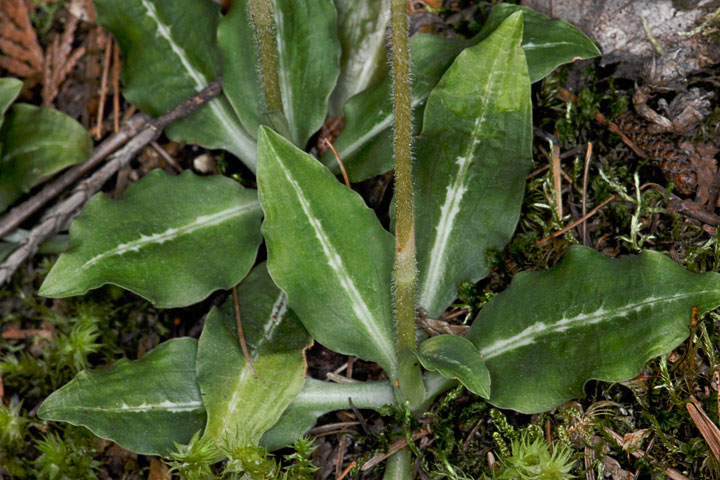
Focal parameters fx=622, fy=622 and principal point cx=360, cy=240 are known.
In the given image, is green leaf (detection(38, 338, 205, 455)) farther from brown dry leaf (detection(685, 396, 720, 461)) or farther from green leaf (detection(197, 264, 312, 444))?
brown dry leaf (detection(685, 396, 720, 461))

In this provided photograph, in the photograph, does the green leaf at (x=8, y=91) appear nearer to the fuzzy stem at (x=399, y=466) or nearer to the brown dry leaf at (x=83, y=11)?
the brown dry leaf at (x=83, y=11)

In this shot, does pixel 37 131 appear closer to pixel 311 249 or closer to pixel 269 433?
pixel 311 249

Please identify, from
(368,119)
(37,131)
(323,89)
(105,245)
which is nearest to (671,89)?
(368,119)

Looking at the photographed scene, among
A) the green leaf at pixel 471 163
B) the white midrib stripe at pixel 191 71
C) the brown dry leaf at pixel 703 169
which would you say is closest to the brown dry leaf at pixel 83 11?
the white midrib stripe at pixel 191 71

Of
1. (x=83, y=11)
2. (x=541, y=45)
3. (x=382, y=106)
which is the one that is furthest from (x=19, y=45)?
(x=541, y=45)

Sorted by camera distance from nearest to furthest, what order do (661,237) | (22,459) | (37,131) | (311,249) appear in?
(311,249) → (661,237) → (22,459) → (37,131)

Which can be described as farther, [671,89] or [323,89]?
[323,89]
